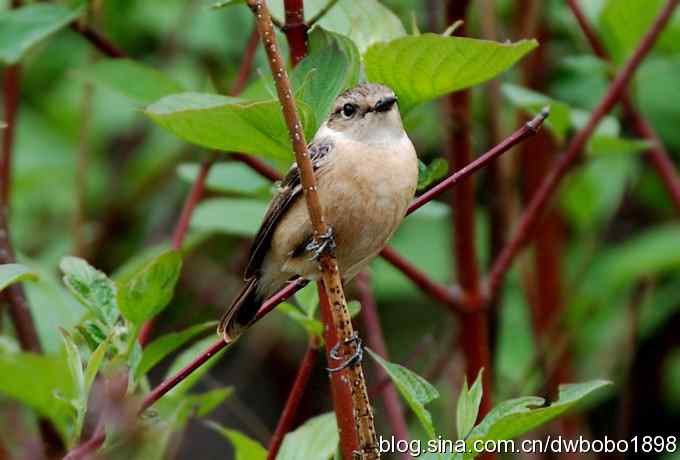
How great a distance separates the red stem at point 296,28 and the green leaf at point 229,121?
23 centimetres

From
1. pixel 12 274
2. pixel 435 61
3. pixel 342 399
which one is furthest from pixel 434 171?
pixel 12 274

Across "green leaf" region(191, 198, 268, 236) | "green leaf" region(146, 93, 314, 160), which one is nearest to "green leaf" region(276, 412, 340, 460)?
"green leaf" region(146, 93, 314, 160)

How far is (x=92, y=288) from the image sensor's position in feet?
7.11

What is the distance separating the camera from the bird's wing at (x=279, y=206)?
275 centimetres

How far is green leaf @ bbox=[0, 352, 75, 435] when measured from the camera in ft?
8.16

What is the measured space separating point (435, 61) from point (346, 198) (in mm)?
605

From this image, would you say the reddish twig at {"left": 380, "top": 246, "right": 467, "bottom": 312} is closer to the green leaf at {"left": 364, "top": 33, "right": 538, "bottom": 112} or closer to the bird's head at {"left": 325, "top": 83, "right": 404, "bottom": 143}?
the bird's head at {"left": 325, "top": 83, "right": 404, "bottom": 143}

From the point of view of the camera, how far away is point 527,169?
4.42m

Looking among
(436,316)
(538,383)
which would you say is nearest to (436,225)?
(436,316)

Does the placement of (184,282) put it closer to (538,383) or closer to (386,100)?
(538,383)

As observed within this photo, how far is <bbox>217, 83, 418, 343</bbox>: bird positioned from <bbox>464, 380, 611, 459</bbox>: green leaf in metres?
0.66

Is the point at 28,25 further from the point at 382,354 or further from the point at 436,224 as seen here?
the point at 436,224

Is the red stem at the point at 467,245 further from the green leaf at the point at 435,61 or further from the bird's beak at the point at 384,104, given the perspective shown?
the green leaf at the point at 435,61

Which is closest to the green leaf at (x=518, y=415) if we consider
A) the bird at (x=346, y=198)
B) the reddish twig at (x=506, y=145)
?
the reddish twig at (x=506, y=145)
